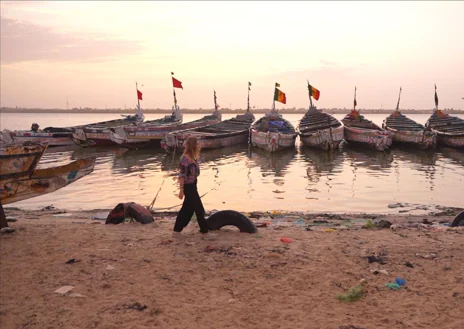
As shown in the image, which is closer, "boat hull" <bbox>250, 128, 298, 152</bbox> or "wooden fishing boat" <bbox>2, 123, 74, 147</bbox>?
"boat hull" <bbox>250, 128, 298, 152</bbox>

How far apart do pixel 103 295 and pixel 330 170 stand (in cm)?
1534

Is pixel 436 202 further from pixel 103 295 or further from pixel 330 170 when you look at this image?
pixel 103 295

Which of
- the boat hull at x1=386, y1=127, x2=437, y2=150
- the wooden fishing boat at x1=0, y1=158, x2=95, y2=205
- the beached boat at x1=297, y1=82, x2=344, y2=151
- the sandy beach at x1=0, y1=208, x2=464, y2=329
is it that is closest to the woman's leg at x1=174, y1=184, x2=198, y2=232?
the sandy beach at x1=0, y1=208, x2=464, y2=329

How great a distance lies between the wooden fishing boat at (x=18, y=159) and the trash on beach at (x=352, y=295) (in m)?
6.24

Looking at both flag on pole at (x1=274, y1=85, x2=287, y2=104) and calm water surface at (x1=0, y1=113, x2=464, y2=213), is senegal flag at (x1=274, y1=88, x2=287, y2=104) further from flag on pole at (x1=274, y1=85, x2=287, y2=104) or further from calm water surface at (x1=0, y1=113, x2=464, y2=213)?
calm water surface at (x1=0, y1=113, x2=464, y2=213)

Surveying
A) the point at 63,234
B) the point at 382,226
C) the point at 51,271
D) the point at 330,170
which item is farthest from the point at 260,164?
the point at 51,271

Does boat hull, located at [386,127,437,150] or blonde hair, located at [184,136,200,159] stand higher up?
blonde hair, located at [184,136,200,159]

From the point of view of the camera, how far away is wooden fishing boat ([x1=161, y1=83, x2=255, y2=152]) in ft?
80.6

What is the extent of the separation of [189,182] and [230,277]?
230 centimetres

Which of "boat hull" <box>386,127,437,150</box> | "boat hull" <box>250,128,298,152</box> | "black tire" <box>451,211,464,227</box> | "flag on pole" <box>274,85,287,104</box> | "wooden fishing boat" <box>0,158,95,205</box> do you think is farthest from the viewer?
"flag on pole" <box>274,85,287,104</box>

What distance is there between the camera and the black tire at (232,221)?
23.4 feet

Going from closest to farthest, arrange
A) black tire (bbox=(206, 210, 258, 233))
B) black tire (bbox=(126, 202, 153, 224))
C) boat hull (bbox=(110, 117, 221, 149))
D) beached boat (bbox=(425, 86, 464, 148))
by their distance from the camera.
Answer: black tire (bbox=(206, 210, 258, 233))
black tire (bbox=(126, 202, 153, 224))
beached boat (bbox=(425, 86, 464, 148))
boat hull (bbox=(110, 117, 221, 149))

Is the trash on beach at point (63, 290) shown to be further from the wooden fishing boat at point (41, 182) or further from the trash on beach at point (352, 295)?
the wooden fishing boat at point (41, 182)

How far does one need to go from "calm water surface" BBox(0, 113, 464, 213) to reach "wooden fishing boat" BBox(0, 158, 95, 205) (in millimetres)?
3161
